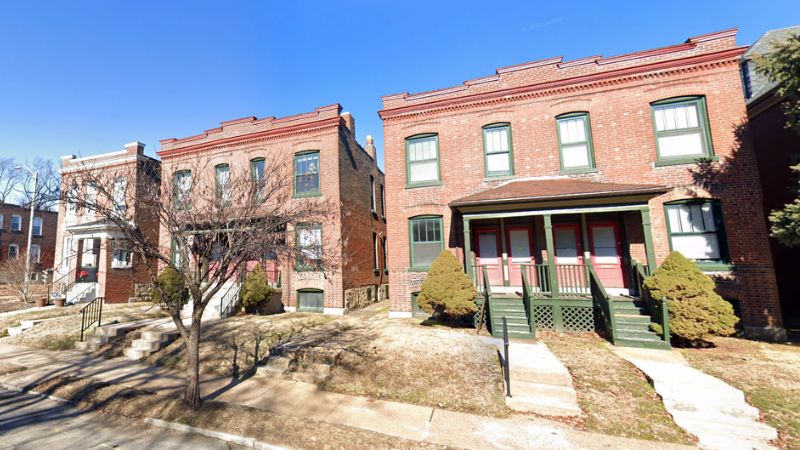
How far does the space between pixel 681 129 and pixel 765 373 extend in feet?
25.4

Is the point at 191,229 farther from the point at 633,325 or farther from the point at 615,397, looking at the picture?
the point at 633,325

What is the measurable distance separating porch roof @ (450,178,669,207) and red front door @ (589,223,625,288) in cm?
169

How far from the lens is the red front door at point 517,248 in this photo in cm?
1185

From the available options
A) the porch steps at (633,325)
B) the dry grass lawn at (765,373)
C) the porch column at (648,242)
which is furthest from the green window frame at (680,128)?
the dry grass lawn at (765,373)

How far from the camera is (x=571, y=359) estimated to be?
7.36 metres

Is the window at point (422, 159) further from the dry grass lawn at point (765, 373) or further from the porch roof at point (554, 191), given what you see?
the dry grass lawn at point (765, 373)

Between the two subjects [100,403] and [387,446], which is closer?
[387,446]

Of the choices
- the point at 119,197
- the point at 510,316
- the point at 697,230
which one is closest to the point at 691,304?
the point at 697,230

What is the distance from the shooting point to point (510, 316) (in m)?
9.74

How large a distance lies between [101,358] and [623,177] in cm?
1678

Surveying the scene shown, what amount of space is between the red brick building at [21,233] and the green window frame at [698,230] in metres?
45.1

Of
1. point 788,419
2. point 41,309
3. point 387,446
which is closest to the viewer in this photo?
point 387,446

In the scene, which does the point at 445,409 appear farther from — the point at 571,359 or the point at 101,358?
the point at 101,358

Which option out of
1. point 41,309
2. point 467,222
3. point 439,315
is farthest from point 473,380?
point 41,309
